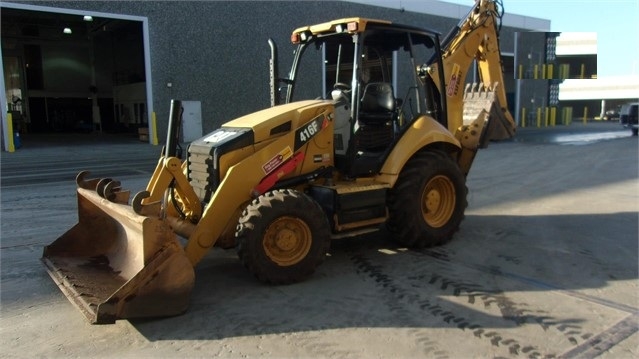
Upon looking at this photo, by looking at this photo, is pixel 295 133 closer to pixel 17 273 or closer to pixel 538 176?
pixel 17 273

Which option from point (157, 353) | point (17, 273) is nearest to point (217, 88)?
point (17, 273)

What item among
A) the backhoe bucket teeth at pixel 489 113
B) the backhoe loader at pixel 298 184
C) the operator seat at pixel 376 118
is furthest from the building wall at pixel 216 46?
the operator seat at pixel 376 118

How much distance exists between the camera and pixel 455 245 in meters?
5.90

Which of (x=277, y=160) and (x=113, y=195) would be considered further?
(x=113, y=195)

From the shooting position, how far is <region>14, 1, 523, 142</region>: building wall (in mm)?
21453

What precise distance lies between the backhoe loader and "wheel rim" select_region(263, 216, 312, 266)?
0.01 metres

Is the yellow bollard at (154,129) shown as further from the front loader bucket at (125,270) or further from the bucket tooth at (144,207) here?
the bucket tooth at (144,207)

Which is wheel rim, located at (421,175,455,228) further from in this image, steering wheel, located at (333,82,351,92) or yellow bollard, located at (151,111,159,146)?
yellow bollard, located at (151,111,159,146)

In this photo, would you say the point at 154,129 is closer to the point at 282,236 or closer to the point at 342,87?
the point at 342,87

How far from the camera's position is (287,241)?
4.54m

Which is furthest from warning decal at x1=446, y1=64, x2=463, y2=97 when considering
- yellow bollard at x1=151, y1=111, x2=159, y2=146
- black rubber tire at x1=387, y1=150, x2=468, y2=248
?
yellow bollard at x1=151, y1=111, x2=159, y2=146

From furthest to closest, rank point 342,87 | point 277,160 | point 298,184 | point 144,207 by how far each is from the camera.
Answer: point 342,87 → point 298,184 → point 277,160 → point 144,207

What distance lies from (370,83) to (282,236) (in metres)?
2.06

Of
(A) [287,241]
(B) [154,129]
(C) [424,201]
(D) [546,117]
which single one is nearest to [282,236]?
(A) [287,241]
